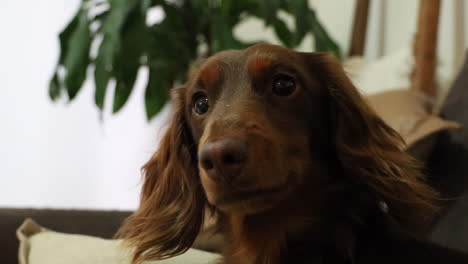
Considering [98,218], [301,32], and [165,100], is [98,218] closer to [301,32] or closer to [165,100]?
[165,100]

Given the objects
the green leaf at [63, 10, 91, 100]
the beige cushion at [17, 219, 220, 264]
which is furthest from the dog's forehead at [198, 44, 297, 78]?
the green leaf at [63, 10, 91, 100]

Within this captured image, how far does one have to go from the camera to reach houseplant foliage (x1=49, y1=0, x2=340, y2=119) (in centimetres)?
190

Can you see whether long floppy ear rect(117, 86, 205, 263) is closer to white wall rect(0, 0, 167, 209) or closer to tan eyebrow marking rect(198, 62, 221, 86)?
tan eyebrow marking rect(198, 62, 221, 86)

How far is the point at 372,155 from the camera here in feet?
3.51

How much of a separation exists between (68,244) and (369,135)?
73 centimetres

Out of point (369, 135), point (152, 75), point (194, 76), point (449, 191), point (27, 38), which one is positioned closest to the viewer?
point (369, 135)

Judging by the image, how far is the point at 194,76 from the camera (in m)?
1.21

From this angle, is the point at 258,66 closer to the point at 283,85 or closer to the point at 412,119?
the point at 283,85

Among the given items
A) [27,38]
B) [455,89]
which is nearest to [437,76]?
[455,89]

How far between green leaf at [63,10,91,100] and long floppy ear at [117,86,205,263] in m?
0.82

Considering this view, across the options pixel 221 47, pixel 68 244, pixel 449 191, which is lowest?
pixel 68 244

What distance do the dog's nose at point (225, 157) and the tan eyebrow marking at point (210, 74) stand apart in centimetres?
27

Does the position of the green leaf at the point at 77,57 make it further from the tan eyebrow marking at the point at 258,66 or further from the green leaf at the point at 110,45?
the tan eyebrow marking at the point at 258,66

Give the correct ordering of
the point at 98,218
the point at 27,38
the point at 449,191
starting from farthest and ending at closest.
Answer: the point at 27,38 < the point at 98,218 < the point at 449,191
